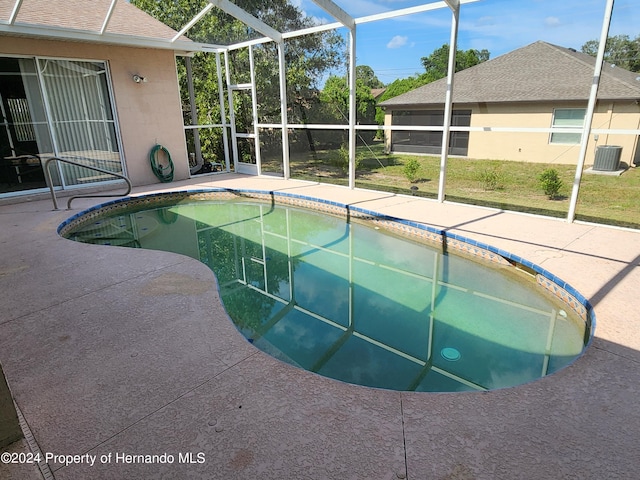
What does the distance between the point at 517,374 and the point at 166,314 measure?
2630mm

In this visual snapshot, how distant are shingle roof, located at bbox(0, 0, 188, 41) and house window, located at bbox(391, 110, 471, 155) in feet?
16.9

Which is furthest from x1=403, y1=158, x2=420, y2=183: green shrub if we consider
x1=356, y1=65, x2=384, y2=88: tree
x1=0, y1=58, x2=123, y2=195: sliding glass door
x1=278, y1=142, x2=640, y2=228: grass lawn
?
x1=0, y1=58, x2=123, y2=195: sliding glass door

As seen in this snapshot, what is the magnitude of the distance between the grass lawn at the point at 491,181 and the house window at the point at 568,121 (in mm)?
408

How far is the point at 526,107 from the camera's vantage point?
5891mm

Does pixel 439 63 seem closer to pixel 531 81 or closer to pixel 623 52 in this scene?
pixel 531 81

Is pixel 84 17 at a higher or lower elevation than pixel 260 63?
higher

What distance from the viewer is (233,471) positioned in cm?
164

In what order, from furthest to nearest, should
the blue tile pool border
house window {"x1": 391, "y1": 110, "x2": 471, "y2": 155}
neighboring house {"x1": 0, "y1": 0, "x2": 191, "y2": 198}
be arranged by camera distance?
1. neighboring house {"x1": 0, "y1": 0, "x2": 191, "y2": 198}
2. house window {"x1": 391, "y1": 110, "x2": 471, "y2": 155}
3. the blue tile pool border

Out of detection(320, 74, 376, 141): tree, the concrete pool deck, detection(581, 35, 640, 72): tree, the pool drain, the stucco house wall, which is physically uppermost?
detection(581, 35, 640, 72): tree

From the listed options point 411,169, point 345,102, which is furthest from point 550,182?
point 345,102

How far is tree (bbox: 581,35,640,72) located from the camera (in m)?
4.47

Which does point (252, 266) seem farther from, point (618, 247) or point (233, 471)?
point (618, 247)

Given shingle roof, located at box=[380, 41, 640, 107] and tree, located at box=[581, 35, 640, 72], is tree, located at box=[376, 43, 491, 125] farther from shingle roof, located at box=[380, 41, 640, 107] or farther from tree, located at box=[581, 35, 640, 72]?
tree, located at box=[581, 35, 640, 72]

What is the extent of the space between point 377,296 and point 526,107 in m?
4.14
